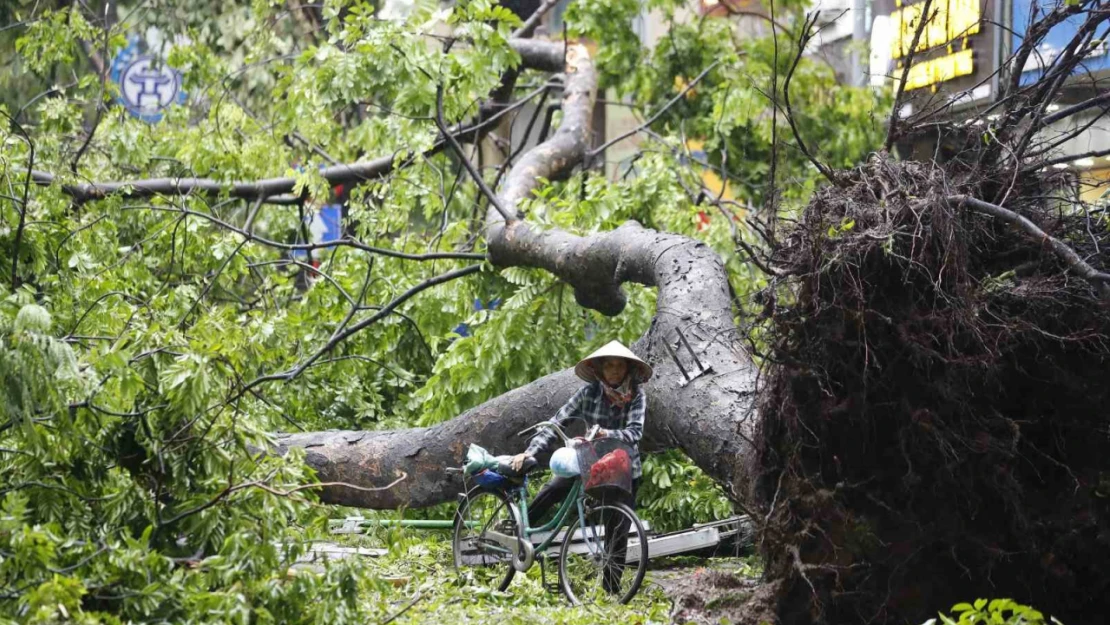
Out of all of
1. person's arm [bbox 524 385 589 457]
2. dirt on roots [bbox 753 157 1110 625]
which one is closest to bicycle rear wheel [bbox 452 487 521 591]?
person's arm [bbox 524 385 589 457]

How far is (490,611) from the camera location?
537 centimetres

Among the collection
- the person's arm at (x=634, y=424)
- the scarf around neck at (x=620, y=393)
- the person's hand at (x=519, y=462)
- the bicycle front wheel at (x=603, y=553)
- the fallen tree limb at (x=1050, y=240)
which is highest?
the fallen tree limb at (x=1050, y=240)

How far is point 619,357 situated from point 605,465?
514 mm

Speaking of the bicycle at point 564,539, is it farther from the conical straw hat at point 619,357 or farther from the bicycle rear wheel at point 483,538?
the conical straw hat at point 619,357

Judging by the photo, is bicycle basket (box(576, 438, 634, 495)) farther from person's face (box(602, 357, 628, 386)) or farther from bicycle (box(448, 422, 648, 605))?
person's face (box(602, 357, 628, 386))

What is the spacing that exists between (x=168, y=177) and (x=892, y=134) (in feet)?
20.9

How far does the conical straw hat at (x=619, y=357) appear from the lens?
18.3 feet

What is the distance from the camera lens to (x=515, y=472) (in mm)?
5758

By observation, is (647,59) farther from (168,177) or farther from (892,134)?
(892,134)

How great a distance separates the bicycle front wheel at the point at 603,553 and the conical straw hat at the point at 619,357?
0.62m

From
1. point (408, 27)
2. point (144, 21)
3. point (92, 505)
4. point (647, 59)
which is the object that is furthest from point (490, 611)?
point (144, 21)

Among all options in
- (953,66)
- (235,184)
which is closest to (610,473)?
(235,184)

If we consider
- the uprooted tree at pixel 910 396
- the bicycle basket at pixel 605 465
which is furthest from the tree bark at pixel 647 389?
the bicycle basket at pixel 605 465

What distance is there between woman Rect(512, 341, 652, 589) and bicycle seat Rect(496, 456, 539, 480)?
0.02 m
